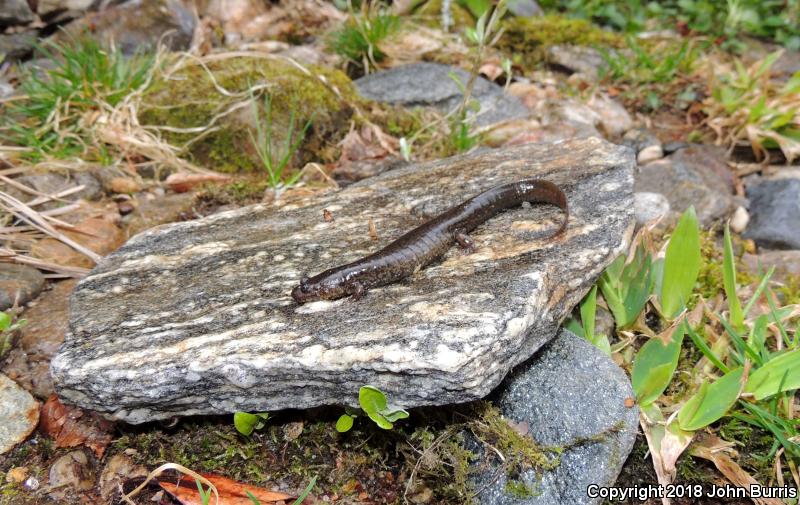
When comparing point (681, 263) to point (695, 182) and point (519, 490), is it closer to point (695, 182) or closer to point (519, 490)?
point (519, 490)

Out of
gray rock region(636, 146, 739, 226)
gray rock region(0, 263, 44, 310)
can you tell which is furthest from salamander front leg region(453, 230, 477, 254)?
gray rock region(0, 263, 44, 310)

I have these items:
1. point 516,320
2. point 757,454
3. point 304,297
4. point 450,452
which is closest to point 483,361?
point 516,320

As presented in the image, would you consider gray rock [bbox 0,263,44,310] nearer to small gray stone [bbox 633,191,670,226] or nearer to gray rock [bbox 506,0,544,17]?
small gray stone [bbox 633,191,670,226]

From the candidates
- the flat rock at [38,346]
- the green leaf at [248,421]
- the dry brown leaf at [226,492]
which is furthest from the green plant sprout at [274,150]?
the dry brown leaf at [226,492]

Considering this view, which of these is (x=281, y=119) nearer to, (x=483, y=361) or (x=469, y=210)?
(x=469, y=210)

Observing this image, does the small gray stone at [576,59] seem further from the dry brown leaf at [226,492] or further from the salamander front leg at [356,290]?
the dry brown leaf at [226,492]

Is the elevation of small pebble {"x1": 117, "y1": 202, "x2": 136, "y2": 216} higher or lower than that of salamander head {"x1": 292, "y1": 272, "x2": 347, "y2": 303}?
lower

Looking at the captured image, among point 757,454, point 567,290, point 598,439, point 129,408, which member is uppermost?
point 567,290
